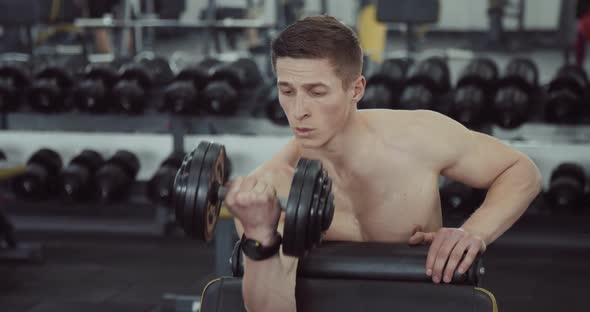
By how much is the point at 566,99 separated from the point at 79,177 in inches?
81.9

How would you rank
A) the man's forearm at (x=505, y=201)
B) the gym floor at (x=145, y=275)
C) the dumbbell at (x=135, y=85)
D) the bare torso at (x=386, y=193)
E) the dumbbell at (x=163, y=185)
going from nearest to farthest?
the man's forearm at (x=505, y=201) → the bare torso at (x=386, y=193) → the gym floor at (x=145, y=275) → the dumbbell at (x=163, y=185) → the dumbbell at (x=135, y=85)

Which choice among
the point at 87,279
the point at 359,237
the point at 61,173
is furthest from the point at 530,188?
the point at 61,173

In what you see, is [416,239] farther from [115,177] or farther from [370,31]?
[370,31]

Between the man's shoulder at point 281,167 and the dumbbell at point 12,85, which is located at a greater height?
the man's shoulder at point 281,167

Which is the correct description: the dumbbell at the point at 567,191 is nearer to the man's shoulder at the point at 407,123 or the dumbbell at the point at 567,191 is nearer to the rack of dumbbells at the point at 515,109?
the rack of dumbbells at the point at 515,109

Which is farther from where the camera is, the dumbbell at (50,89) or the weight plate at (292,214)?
the dumbbell at (50,89)

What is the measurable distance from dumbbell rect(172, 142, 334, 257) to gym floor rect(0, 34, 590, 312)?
1987mm

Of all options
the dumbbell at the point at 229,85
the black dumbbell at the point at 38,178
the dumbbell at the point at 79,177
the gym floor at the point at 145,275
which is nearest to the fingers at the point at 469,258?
the gym floor at the point at 145,275

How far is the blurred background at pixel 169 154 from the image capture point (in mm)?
3426

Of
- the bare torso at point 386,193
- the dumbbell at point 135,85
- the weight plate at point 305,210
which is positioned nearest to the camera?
the weight plate at point 305,210

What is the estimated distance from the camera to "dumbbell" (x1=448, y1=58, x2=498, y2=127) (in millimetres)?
3416

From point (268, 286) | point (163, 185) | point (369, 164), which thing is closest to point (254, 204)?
point (268, 286)

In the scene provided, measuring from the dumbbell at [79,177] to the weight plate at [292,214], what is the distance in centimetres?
277

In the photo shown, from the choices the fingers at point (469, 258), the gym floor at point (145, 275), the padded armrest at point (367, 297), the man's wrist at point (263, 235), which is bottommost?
the gym floor at point (145, 275)
